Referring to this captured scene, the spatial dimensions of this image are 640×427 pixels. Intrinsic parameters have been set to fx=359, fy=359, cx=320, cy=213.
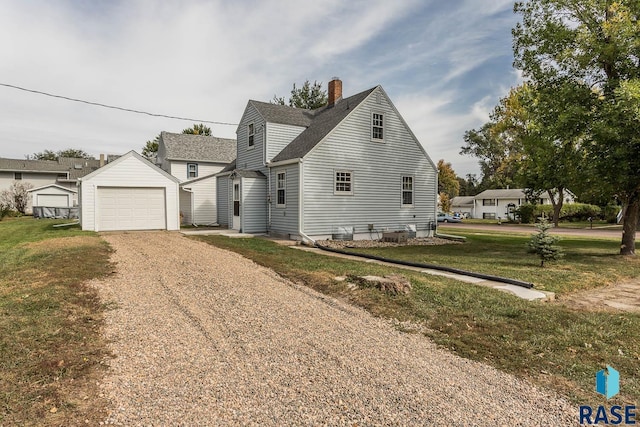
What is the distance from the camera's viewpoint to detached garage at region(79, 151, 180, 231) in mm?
18625

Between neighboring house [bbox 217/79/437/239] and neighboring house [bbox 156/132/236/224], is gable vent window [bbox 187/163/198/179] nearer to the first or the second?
neighboring house [bbox 156/132/236/224]

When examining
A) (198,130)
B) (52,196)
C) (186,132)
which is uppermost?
(198,130)

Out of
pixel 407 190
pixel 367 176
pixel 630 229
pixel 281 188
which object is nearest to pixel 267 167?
pixel 281 188

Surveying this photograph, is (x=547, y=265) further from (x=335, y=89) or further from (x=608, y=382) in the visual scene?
(x=335, y=89)

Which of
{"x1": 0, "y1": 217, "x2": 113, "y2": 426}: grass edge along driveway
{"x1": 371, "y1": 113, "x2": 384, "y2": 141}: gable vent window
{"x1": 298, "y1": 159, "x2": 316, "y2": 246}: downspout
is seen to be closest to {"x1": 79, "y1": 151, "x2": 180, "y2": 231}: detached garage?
{"x1": 298, "y1": 159, "x2": 316, "y2": 246}: downspout

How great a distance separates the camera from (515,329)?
5.11m

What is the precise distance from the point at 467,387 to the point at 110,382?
3.42m

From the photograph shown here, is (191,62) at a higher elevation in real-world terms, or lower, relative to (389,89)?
higher

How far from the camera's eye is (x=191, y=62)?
18094 mm

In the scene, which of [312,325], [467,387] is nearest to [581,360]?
[467,387]

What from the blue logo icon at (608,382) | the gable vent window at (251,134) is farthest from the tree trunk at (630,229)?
the gable vent window at (251,134)

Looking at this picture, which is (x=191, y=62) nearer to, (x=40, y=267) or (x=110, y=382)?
(x=40, y=267)

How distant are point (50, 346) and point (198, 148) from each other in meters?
29.9

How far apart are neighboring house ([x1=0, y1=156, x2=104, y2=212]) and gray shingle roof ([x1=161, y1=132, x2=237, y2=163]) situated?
13074 mm
